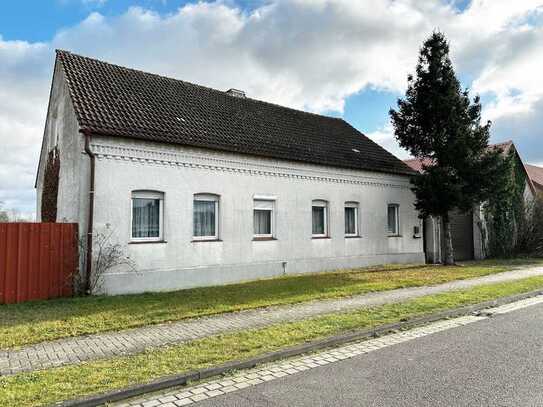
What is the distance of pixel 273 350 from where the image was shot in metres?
5.95

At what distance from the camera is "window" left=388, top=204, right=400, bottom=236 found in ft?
63.7

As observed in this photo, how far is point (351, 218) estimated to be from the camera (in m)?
17.8

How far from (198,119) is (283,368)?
35.8ft

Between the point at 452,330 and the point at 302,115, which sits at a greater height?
the point at 302,115

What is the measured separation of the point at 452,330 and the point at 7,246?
33.1 ft

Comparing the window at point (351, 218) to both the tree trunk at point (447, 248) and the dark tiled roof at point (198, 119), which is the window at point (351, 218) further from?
the tree trunk at point (447, 248)

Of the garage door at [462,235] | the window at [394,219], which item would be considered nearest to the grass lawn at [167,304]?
the window at [394,219]

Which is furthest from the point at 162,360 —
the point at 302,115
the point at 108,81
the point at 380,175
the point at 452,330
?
the point at 302,115

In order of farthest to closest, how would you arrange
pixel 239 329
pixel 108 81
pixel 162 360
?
pixel 108 81 → pixel 239 329 → pixel 162 360

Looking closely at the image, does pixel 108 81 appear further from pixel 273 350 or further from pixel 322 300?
pixel 273 350

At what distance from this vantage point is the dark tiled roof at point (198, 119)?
488 inches

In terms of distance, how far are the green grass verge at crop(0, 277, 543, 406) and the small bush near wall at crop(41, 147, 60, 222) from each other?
10.1m

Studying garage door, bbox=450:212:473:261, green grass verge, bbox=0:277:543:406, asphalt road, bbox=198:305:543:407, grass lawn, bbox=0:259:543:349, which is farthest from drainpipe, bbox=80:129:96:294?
garage door, bbox=450:212:473:261

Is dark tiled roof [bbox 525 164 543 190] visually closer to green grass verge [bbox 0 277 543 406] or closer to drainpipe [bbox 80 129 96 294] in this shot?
green grass verge [bbox 0 277 543 406]
